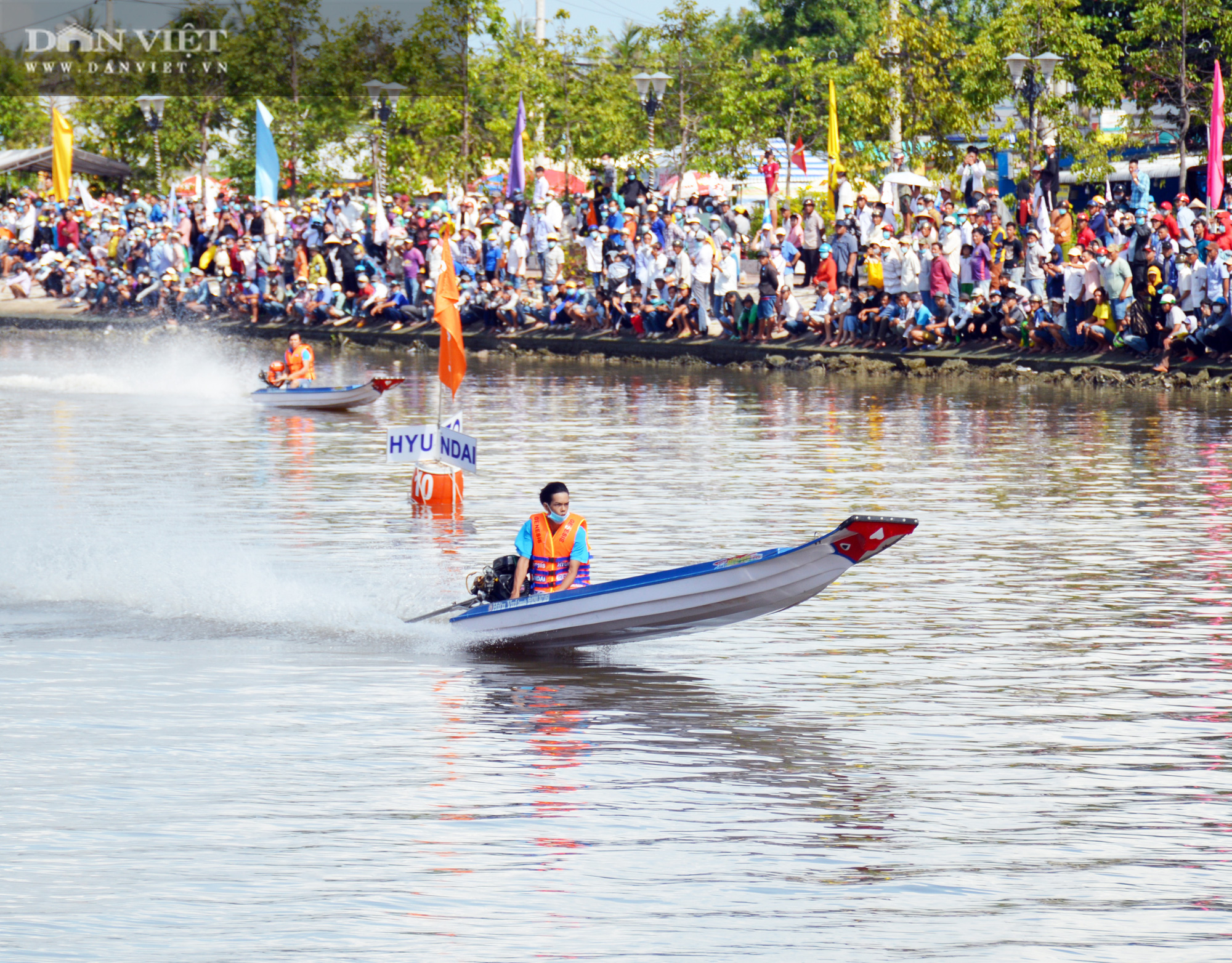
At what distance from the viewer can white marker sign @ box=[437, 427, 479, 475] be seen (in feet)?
64.0

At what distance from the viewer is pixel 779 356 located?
132 feet

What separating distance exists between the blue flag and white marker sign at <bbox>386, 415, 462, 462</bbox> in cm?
3205

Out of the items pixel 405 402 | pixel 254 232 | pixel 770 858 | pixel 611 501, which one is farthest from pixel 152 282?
pixel 770 858

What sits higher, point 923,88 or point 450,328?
point 923,88

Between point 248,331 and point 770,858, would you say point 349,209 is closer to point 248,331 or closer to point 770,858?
point 248,331

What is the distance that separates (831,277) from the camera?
1538 inches

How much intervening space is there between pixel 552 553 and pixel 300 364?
69.8ft

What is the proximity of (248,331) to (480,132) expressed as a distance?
11.2m

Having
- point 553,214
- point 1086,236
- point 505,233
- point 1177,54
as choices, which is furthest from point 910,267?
point 505,233

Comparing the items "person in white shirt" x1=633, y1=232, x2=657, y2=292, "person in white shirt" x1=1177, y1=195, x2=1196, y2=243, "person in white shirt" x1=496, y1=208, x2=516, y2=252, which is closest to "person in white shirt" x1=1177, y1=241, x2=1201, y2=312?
"person in white shirt" x1=1177, y1=195, x2=1196, y2=243

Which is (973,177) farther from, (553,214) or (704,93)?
(704,93)

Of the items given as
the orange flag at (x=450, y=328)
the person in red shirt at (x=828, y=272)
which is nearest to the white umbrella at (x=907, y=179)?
the person in red shirt at (x=828, y=272)

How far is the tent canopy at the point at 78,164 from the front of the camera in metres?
63.2

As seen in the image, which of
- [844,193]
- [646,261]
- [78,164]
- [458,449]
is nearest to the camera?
[458,449]
